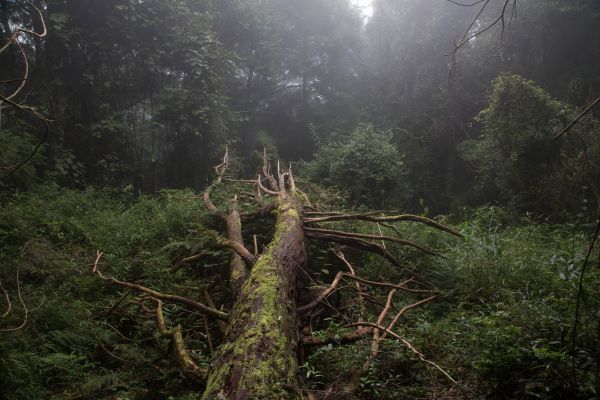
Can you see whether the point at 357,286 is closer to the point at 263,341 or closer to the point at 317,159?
the point at 263,341

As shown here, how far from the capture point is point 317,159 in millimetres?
10680

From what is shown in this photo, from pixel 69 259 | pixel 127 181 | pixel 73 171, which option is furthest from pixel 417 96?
pixel 69 259

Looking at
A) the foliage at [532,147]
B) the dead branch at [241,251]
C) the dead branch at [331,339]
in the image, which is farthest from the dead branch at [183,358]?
the foliage at [532,147]

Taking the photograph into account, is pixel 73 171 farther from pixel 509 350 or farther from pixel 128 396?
pixel 509 350

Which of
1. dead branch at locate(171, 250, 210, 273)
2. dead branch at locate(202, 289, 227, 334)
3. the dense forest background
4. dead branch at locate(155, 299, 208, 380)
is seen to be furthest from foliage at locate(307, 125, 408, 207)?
dead branch at locate(155, 299, 208, 380)

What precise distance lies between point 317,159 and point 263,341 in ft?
29.1

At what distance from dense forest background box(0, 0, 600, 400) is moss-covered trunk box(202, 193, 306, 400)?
0.34 meters

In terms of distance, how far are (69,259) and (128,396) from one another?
2.56m

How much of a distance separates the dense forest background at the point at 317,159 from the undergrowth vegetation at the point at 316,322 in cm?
2

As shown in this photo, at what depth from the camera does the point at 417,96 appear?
13.9 meters

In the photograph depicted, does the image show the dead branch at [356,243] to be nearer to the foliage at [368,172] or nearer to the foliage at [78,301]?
the foliage at [78,301]

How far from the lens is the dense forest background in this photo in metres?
2.41

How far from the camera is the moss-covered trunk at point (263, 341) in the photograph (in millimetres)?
1784

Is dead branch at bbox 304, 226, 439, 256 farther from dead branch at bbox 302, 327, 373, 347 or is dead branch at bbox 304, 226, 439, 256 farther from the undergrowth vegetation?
dead branch at bbox 302, 327, 373, 347
